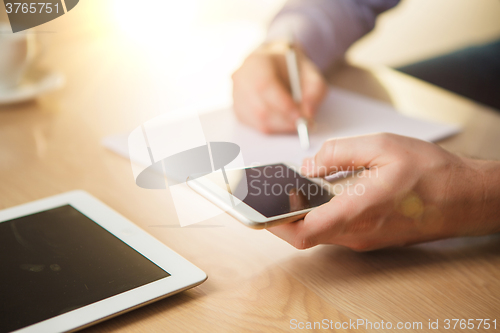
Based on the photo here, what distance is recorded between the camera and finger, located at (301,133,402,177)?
15.1 inches

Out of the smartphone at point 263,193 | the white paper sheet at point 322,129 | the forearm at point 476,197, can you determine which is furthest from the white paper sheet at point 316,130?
the forearm at point 476,197

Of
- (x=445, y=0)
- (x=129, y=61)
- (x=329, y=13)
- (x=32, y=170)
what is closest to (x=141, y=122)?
(x=32, y=170)

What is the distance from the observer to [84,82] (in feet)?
2.83

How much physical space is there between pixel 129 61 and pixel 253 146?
1.64 ft

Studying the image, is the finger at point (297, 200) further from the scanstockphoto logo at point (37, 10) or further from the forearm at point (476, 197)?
the scanstockphoto logo at point (37, 10)

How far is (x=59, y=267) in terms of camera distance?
337mm

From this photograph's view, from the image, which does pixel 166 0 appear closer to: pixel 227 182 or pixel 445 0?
pixel 445 0

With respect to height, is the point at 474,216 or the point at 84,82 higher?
the point at 84,82

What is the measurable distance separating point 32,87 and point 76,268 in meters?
0.55

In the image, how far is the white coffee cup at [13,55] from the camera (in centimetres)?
74

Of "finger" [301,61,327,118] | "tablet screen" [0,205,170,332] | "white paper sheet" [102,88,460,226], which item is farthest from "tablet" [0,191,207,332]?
"finger" [301,61,327,118]

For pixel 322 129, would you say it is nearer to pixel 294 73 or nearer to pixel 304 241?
pixel 294 73
